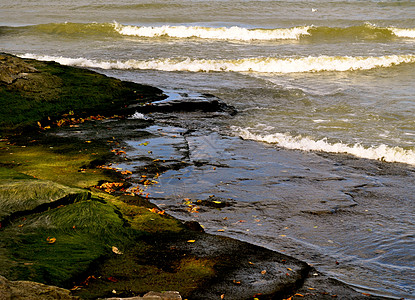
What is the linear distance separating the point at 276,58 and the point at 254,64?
1.10 metres

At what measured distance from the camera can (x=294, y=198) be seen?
Answer: 6.75 m

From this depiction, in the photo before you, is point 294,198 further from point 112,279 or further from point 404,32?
point 404,32

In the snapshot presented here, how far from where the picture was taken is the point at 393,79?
647 inches

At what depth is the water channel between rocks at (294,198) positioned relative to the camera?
5.11m

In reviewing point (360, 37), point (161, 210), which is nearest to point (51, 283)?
point (161, 210)

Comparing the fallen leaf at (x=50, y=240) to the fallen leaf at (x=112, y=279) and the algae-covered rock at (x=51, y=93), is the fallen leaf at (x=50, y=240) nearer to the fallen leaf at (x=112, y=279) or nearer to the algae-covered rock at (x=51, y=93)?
the fallen leaf at (x=112, y=279)

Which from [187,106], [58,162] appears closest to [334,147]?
[187,106]

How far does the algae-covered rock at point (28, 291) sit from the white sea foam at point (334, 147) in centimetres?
664

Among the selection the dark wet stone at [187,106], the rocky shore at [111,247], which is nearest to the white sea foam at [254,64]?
the dark wet stone at [187,106]

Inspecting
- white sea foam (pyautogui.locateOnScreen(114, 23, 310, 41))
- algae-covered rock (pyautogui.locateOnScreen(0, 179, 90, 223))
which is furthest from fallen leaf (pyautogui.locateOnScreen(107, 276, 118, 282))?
white sea foam (pyautogui.locateOnScreen(114, 23, 310, 41))

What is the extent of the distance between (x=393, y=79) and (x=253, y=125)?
25.8 feet

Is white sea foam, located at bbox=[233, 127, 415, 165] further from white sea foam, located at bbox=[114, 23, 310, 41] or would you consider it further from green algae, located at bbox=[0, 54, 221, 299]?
white sea foam, located at bbox=[114, 23, 310, 41]

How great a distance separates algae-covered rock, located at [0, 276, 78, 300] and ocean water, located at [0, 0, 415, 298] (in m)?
2.67

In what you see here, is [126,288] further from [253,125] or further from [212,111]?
[212,111]
